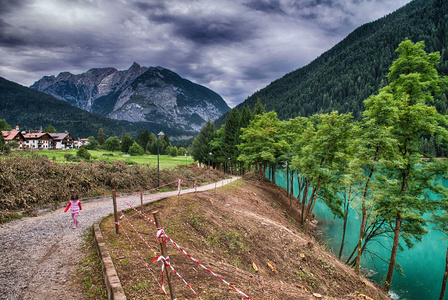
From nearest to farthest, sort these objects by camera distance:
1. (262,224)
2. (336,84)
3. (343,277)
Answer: (343,277) < (262,224) < (336,84)

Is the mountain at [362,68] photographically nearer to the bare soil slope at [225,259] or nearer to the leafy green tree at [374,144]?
the leafy green tree at [374,144]

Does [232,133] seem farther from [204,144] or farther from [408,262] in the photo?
[408,262]

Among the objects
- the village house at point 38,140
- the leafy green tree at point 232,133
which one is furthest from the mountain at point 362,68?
the village house at point 38,140

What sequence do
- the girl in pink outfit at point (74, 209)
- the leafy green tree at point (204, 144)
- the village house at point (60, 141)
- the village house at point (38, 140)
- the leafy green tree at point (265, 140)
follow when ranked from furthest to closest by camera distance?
1. the village house at point (60, 141)
2. the village house at point (38, 140)
3. the leafy green tree at point (204, 144)
4. the leafy green tree at point (265, 140)
5. the girl in pink outfit at point (74, 209)

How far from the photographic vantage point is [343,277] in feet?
37.3

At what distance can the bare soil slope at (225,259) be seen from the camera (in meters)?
5.77

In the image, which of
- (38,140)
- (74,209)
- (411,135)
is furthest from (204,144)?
(38,140)

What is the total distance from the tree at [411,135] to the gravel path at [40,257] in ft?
46.4

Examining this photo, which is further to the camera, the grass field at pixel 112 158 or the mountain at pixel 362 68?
the mountain at pixel 362 68

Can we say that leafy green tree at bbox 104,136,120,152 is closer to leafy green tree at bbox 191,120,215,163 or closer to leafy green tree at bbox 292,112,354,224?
leafy green tree at bbox 191,120,215,163

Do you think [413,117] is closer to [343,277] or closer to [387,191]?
[387,191]

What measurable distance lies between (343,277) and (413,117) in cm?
919

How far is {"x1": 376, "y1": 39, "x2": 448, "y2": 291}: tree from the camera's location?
11648 millimetres

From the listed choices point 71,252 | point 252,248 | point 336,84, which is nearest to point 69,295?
point 71,252
